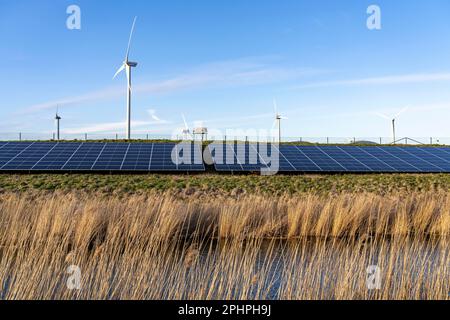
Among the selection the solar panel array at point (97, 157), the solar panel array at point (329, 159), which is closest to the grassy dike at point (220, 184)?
the solar panel array at point (97, 157)

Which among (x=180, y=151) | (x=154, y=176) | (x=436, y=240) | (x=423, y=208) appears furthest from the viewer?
(x=180, y=151)

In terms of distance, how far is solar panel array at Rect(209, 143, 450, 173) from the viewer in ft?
94.5

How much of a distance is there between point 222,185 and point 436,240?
13.1m

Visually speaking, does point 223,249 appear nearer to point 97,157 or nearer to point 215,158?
point 215,158

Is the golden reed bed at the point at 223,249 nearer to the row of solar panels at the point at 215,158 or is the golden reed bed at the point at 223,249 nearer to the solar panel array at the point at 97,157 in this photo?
the row of solar panels at the point at 215,158

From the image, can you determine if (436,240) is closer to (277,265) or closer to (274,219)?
(274,219)

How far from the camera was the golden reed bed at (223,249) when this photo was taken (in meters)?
6.82

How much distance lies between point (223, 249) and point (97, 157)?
23.6 metres

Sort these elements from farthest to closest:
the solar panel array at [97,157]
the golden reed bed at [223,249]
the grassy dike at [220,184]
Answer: the solar panel array at [97,157]
the grassy dike at [220,184]
the golden reed bed at [223,249]

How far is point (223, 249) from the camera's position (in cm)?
799

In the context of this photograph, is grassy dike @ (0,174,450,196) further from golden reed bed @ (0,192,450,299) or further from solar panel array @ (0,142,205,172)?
golden reed bed @ (0,192,450,299)
